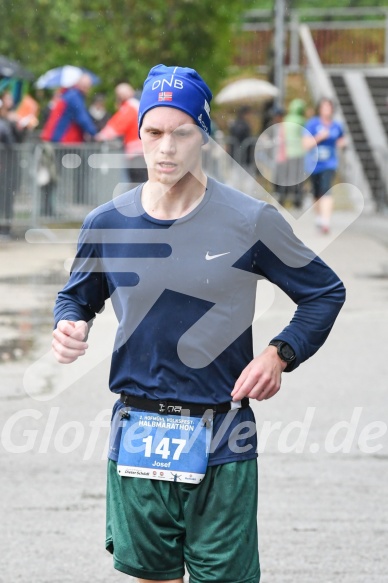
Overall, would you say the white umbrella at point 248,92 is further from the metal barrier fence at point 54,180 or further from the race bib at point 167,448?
the race bib at point 167,448

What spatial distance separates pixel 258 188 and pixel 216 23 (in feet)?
35.1

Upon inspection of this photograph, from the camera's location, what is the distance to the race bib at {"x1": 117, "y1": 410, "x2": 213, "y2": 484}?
3.96m

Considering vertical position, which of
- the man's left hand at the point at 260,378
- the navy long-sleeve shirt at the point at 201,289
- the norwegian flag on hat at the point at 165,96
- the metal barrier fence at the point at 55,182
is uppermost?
the metal barrier fence at the point at 55,182

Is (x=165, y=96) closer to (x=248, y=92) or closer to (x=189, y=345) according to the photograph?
(x=189, y=345)

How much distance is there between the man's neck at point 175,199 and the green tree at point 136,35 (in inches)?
1181

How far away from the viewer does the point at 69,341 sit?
3936 mm

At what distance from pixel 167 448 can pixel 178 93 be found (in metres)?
1.02

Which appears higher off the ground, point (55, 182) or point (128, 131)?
point (128, 131)

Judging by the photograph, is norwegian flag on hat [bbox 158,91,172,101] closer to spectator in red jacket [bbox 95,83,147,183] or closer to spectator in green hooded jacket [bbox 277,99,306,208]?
spectator in red jacket [bbox 95,83,147,183]

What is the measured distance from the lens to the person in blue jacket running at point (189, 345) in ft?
12.9

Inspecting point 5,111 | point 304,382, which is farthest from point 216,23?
point 304,382

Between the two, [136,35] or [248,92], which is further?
[136,35]

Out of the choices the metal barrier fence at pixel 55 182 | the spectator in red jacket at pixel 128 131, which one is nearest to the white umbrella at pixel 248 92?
the metal barrier fence at pixel 55 182

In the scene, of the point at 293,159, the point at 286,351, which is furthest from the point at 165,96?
the point at 293,159
